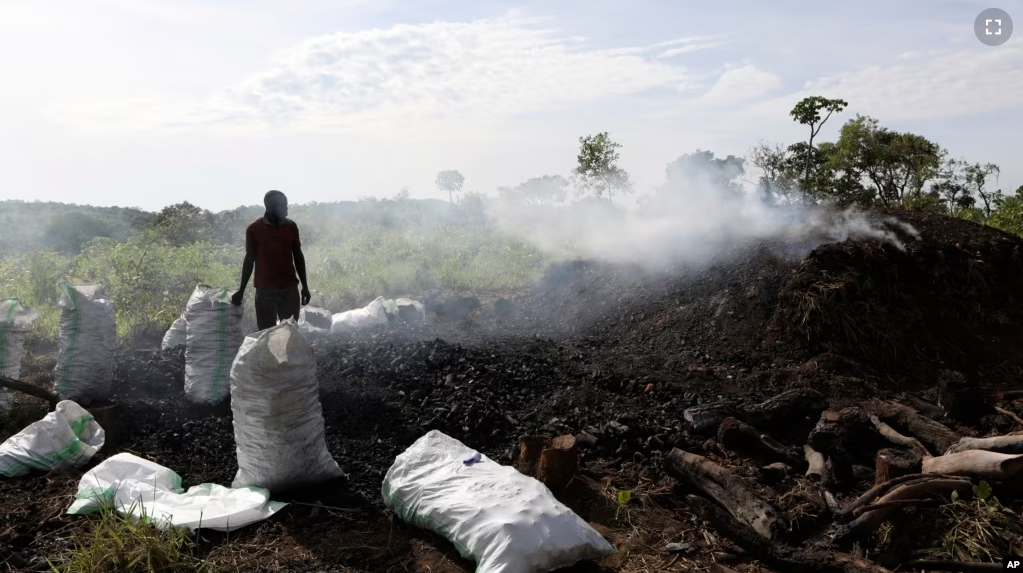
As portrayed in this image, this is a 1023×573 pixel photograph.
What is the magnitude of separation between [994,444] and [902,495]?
0.66 metres

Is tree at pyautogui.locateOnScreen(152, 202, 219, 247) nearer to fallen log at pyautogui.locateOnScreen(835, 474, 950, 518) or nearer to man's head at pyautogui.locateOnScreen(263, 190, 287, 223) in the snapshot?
man's head at pyautogui.locateOnScreen(263, 190, 287, 223)

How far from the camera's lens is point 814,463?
12.2ft

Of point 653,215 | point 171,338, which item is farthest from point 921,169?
point 171,338

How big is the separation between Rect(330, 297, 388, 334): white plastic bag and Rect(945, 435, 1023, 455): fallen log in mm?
6568

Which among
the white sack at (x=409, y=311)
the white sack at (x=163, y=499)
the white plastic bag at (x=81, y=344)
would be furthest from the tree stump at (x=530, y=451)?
the white sack at (x=409, y=311)

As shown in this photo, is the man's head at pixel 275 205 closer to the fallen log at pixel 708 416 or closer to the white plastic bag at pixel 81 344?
the white plastic bag at pixel 81 344

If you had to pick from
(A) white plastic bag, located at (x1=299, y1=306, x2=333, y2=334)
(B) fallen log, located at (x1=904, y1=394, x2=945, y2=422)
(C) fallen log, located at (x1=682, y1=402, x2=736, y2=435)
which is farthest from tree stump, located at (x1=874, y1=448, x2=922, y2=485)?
(A) white plastic bag, located at (x1=299, y1=306, x2=333, y2=334)

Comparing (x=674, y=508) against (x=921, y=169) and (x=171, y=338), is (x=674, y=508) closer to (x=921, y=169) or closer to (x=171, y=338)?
(x=171, y=338)

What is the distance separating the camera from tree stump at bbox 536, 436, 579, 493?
339 cm

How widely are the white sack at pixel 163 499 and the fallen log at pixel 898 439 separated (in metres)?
3.51

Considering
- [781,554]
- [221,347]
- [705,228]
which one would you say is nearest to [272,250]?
[221,347]

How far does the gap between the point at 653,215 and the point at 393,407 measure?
827 cm

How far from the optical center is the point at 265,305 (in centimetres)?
490

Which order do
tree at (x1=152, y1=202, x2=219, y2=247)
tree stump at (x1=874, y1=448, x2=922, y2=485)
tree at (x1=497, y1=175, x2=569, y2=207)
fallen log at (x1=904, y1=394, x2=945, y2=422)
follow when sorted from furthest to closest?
tree at (x1=497, y1=175, x2=569, y2=207) → tree at (x1=152, y1=202, x2=219, y2=247) → fallen log at (x1=904, y1=394, x2=945, y2=422) → tree stump at (x1=874, y1=448, x2=922, y2=485)
